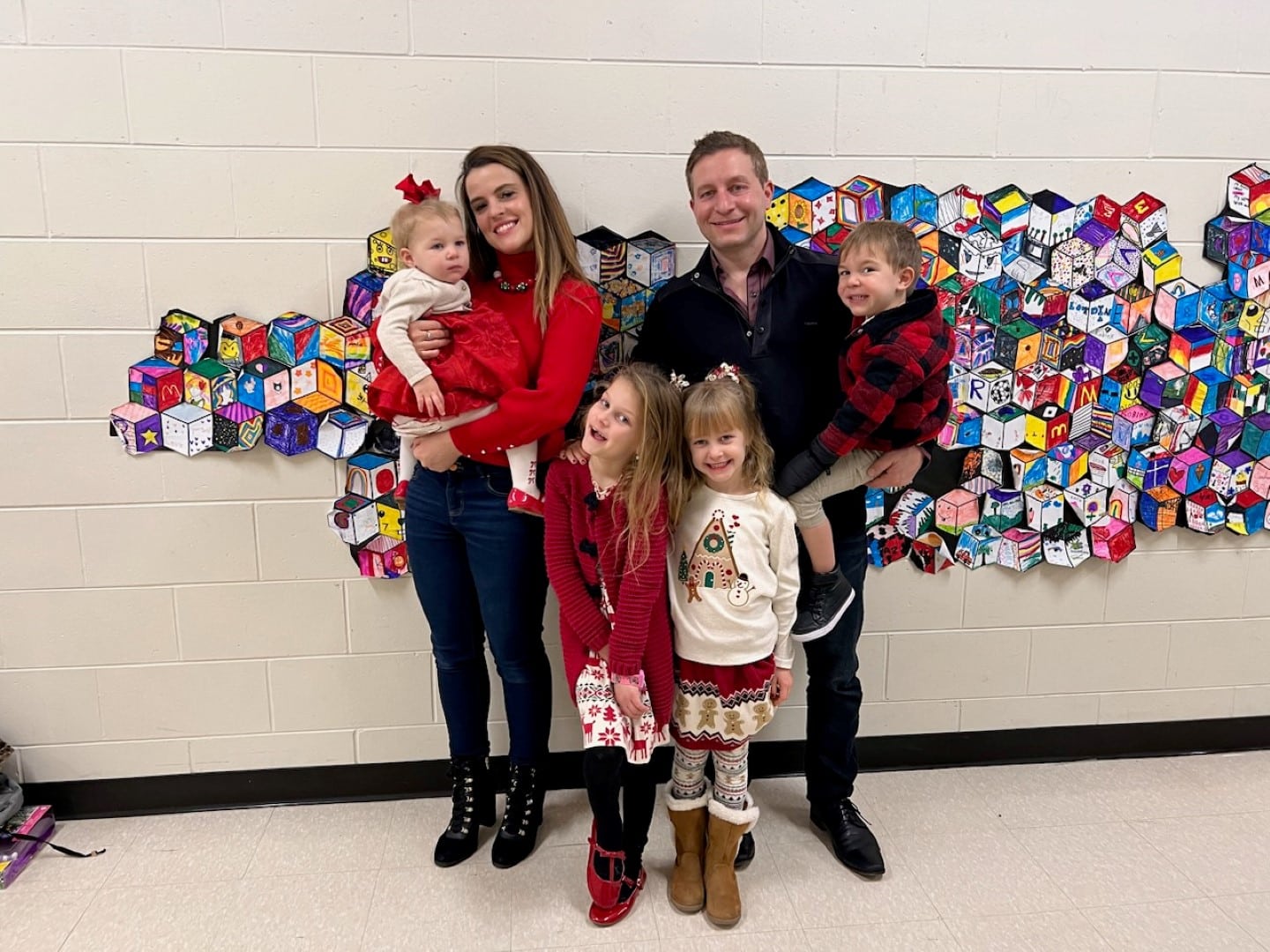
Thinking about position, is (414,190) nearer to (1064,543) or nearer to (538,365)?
(538,365)

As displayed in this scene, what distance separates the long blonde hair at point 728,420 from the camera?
1634 mm

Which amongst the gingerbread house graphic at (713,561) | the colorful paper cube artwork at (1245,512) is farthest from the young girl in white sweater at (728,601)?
the colorful paper cube artwork at (1245,512)

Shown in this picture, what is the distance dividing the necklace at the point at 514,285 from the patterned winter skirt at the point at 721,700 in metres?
0.87

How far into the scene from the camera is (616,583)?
1.71 meters

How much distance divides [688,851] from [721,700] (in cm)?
39

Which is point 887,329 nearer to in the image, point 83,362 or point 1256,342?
point 1256,342

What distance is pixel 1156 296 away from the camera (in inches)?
86.3

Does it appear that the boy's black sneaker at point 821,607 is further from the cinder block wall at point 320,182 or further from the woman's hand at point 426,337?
the woman's hand at point 426,337

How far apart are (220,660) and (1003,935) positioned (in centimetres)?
196

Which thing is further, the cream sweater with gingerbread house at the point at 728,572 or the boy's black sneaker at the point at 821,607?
the boy's black sneaker at the point at 821,607

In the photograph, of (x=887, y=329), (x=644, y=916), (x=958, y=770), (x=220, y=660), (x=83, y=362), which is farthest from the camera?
(x=958, y=770)

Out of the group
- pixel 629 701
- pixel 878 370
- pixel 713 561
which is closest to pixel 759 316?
pixel 878 370

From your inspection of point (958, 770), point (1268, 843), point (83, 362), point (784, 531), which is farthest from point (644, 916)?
point (83, 362)

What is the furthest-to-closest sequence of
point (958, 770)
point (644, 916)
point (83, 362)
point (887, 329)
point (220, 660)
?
point (958, 770), point (220, 660), point (83, 362), point (644, 916), point (887, 329)
